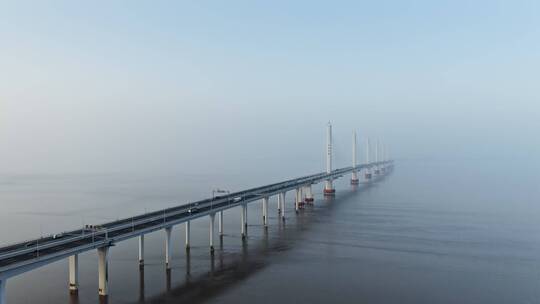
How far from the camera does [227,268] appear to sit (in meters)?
27.3

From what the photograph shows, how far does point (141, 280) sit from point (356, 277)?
11.5m

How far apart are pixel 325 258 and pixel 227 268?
6.69m

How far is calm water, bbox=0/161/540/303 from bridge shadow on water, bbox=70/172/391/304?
0.07 meters

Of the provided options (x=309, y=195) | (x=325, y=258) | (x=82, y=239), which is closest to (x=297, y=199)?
(x=309, y=195)

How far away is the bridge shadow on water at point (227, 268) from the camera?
22.2 meters

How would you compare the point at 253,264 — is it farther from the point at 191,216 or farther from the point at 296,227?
the point at 296,227

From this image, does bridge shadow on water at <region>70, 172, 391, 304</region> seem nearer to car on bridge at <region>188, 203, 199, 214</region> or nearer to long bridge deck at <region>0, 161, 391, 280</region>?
long bridge deck at <region>0, 161, 391, 280</region>

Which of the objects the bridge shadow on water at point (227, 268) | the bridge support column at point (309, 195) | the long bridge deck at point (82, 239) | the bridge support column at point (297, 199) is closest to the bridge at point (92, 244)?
the long bridge deck at point (82, 239)

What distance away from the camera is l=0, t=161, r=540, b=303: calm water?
→ 891 inches

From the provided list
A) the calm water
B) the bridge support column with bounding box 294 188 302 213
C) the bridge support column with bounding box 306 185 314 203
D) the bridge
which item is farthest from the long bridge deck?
the bridge support column with bounding box 306 185 314 203

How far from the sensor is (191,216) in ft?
100

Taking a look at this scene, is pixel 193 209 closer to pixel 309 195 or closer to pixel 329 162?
pixel 309 195

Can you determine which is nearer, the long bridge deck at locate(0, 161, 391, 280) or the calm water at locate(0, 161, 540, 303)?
the long bridge deck at locate(0, 161, 391, 280)

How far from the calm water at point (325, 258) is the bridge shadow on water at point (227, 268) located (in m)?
0.07
